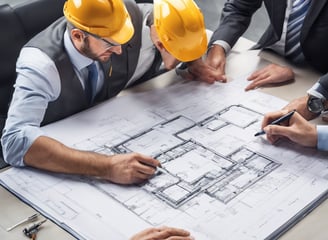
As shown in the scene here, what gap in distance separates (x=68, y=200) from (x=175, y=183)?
0.23 metres

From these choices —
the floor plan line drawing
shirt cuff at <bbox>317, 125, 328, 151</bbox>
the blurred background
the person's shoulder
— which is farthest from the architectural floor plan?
the blurred background

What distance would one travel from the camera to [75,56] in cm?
132

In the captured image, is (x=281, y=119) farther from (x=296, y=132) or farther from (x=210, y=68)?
(x=210, y=68)

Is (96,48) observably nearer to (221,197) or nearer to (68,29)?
(68,29)

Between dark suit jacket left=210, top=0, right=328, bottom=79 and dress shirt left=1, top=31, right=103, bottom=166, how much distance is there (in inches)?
23.7

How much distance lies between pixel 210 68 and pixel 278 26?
260 mm

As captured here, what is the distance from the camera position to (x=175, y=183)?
116 cm

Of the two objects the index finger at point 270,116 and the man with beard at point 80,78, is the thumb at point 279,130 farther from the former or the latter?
the man with beard at point 80,78

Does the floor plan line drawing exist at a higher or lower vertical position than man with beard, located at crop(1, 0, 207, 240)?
lower

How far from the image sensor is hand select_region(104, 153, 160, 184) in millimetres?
1159

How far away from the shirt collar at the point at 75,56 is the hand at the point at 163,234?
19.9 inches

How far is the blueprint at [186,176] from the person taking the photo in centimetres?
106

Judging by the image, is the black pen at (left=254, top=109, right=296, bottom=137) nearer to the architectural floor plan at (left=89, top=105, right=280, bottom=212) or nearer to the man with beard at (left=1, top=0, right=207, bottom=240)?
the architectural floor plan at (left=89, top=105, right=280, bottom=212)

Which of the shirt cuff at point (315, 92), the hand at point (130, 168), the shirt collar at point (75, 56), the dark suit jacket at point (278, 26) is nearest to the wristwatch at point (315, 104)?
the shirt cuff at point (315, 92)
